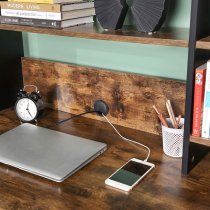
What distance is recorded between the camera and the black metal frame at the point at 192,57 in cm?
95

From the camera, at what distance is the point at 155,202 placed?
0.98 metres

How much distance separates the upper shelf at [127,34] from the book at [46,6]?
7 cm

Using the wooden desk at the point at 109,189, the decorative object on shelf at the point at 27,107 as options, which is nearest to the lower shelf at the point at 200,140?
the wooden desk at the point at 109,189

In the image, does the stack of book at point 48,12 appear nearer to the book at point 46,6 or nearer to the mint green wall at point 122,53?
the book at point 46,6

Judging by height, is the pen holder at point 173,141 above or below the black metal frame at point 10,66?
below

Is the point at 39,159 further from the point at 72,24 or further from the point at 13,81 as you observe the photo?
the point at 13,81

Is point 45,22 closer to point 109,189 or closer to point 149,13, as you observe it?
point 149,13

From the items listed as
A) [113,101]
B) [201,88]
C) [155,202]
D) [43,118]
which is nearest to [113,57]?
[113,101]

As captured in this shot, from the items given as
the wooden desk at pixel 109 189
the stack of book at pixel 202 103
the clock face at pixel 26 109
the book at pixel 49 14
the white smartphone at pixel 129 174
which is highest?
the book at pixel 49 14

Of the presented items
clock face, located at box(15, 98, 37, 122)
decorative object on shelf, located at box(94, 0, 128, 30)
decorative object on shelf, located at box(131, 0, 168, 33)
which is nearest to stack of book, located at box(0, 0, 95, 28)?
decorative object on shelf, located at box(94, 0, 128, 30)

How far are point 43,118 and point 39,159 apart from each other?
423mm

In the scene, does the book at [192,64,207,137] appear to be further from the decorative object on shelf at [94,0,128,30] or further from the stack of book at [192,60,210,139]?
the decorative object on shelf at [94,0,128,30]

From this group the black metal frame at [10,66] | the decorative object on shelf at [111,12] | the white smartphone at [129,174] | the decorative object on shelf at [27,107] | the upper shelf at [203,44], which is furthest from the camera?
the black metal frame at [10,66]

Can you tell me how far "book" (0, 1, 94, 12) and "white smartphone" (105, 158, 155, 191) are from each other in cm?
58
